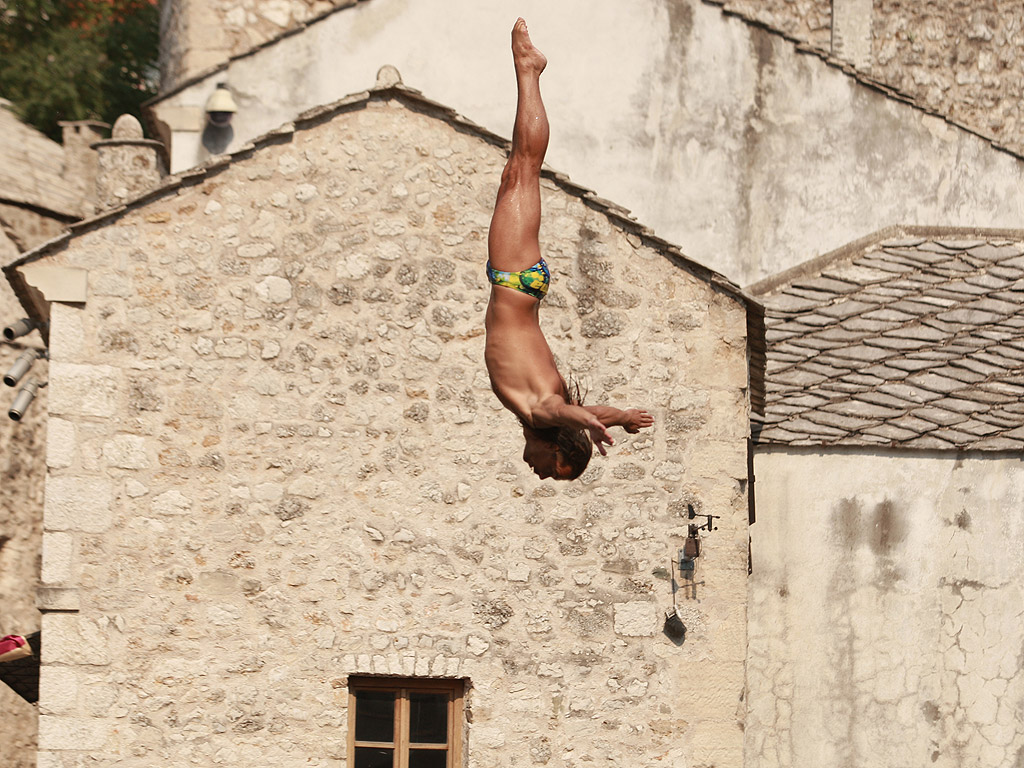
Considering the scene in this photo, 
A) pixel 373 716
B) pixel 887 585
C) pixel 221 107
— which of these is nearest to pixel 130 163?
pixel 221 107

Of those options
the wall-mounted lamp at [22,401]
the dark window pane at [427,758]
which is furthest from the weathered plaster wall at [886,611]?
the wall-mounted lamp at [22,401]

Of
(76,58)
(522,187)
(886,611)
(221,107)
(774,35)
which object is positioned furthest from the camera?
(76,58)

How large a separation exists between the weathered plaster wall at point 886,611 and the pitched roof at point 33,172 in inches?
333

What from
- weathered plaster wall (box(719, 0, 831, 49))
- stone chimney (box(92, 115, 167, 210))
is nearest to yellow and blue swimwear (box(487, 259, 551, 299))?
stone chimney (box(92, 115, 167, 210))

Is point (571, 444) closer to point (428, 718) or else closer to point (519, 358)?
point (519, 358)

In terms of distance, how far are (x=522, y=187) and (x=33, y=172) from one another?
12.4m

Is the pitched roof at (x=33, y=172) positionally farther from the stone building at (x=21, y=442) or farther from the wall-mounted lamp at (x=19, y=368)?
the wall-mounted lamp at (x=19, y=368)

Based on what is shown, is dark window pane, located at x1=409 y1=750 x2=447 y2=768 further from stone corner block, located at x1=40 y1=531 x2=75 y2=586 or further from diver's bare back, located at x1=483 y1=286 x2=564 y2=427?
diver's bare back, located at x1=483 y1=286 x2=564 y2=427

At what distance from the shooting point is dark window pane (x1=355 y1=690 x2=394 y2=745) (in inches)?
424

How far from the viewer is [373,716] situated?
1077 centimetres

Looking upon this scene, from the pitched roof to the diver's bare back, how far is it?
38.1 feet

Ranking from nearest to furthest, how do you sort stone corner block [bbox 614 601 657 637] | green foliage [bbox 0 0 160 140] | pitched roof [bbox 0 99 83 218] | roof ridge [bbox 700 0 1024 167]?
stone corner block [bbox 614 601 657 637] < roof ridge [bbox 700 0 1024 167] < pitched roof [bbox 0 99 83 218] < green foliage [bbox 0 0 160 140]

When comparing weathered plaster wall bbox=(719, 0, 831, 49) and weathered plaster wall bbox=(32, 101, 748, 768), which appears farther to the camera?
weathered plaster wall bbox=(719, 0, 831, 49)

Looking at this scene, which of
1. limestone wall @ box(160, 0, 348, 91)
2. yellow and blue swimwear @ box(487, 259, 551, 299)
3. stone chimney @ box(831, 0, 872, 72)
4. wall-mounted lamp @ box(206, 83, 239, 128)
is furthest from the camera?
stone chimney @ box(831, 0, 872, 72)
